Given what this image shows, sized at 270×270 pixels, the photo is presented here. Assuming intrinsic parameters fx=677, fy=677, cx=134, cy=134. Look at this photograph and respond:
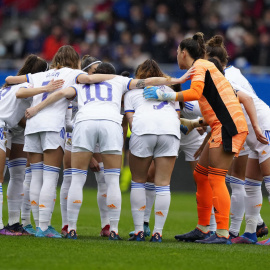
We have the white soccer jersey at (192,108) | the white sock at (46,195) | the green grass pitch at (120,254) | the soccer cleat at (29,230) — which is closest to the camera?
the green grass pitch at (120,254)

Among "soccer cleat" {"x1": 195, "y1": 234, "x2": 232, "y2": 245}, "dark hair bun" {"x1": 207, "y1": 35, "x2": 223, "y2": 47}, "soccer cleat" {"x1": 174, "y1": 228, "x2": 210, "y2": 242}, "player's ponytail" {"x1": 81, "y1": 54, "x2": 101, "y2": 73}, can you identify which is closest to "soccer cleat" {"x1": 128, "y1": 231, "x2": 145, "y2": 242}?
"soccer cleat" {"x1": 174, "y1": 228, "x2": 210, "y2": 242}

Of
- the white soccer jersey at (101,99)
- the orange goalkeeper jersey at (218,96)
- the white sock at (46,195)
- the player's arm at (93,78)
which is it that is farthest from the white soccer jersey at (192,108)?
the white sock at (46,195)

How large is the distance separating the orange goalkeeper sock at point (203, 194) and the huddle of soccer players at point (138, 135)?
0.04 ft

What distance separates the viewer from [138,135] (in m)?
7.11

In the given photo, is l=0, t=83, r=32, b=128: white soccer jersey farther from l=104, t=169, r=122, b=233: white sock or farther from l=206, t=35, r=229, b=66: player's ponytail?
l=206, t=35, r=229, b=66: player's ponytail

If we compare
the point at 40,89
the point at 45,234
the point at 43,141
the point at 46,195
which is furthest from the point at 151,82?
the point at 45,234

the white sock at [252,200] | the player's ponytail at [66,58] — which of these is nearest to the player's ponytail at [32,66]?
the player's ponytail at [66,58]

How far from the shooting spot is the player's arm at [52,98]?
23.8 ft

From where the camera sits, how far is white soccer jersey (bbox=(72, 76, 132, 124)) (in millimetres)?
7051

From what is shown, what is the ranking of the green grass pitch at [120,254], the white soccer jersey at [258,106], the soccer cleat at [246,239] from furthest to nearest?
1. the white soccer jersey at [258,106]
2. the soccer cleat at [246,239]
3. the green grass pitch at [120,254]

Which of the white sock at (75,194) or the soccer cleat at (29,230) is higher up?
the white sock at (75,194)

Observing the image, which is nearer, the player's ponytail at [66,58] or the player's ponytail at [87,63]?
the player's ponytail at [66,58]

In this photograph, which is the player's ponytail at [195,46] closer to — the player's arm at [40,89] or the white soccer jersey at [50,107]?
the white soccer jersey at [50,107]

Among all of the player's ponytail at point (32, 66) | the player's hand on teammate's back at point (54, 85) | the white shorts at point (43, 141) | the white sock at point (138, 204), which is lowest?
the white sock at point (138, 204)
